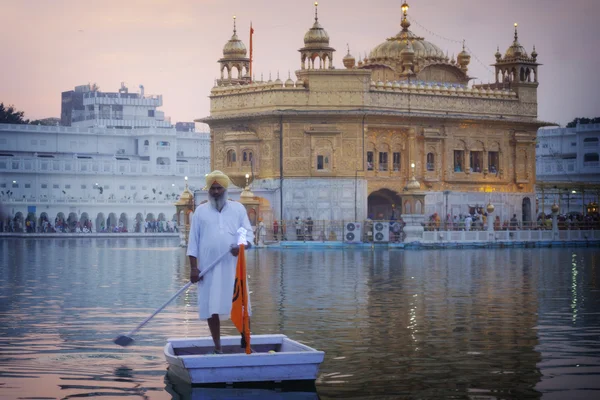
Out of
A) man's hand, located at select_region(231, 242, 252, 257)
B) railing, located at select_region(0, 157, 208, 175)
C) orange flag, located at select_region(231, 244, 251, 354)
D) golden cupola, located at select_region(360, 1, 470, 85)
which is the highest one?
golden cupola, located at select_region(360, 1, 470, 85)

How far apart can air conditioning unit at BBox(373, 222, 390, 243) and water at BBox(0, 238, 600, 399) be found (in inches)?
725

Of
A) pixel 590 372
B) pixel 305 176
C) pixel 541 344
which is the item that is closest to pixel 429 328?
pixel 541 344

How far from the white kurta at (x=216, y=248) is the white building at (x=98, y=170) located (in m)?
69.5

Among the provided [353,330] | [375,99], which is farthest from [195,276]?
[375,99]

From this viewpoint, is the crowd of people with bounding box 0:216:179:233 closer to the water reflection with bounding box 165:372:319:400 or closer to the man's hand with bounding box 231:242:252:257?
the man's hand with bounding box 231:242:252:257

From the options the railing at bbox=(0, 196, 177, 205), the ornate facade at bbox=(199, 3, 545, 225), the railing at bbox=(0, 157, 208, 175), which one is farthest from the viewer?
the railing at bbox=(0, 157, 208, 175)

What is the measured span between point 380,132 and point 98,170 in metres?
44.6

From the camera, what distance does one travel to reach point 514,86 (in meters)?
54.8

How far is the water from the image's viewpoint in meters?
9.01

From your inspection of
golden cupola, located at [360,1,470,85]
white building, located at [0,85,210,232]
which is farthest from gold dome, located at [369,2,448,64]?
white building, located at [0,85,210,232]

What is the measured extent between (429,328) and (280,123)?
117 feet

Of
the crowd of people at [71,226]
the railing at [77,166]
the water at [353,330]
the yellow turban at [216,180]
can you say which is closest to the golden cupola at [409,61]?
the crowd of people at [71,226]

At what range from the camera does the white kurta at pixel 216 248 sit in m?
9.58

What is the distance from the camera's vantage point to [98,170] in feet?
296
